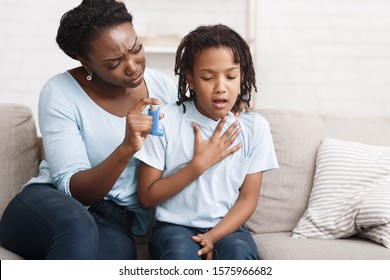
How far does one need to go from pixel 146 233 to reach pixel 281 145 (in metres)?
0.58

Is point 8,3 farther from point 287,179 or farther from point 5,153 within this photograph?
point 287,179

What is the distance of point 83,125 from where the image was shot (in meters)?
1.88

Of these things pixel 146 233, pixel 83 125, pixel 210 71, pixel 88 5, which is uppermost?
pixel 88 5

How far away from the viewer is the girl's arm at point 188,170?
177 centimetres

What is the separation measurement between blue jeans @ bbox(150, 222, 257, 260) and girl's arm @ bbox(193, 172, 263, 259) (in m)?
0.02

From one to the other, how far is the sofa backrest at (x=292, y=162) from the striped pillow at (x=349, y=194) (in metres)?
0.05

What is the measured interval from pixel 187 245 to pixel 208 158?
10.8 inches

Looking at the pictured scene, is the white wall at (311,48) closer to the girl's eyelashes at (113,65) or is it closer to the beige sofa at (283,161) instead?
the beige sofa at (283,161)

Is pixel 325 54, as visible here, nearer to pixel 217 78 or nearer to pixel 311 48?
pixel 311 48

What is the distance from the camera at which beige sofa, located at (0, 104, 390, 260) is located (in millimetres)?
2021

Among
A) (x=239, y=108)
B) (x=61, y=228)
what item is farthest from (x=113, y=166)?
(x=239, y=108)
